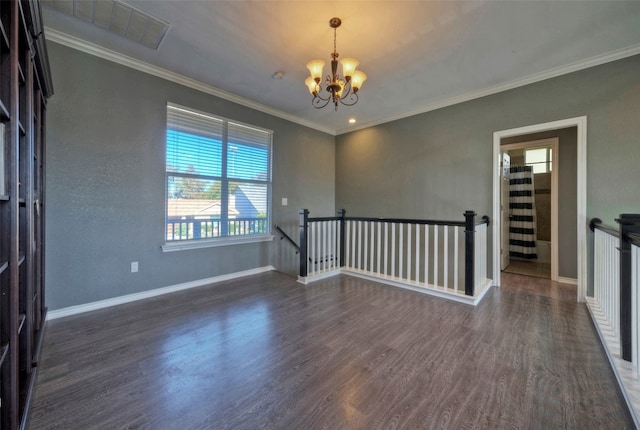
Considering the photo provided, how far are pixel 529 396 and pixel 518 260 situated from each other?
15.9 ft

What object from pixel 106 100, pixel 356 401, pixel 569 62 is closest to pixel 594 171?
pixel 569 62

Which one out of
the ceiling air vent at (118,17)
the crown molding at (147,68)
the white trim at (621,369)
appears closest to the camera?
the white trim at (621,369)

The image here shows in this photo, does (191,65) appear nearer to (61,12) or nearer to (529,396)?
(61,12)

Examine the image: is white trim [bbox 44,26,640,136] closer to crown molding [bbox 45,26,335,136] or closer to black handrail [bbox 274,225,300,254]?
crown molding [bbox 45,26,335,136]

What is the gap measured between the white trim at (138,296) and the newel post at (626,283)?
4.03m

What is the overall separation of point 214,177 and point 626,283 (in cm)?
433

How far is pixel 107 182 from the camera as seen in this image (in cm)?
285

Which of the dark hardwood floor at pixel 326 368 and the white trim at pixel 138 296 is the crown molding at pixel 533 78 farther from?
the white trim at pixel 138 296

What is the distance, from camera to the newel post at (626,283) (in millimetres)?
1729

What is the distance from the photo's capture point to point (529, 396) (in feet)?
5.04

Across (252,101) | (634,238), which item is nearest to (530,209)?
(634,238)

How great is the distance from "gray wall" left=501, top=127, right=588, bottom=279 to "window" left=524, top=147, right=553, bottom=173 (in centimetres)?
141

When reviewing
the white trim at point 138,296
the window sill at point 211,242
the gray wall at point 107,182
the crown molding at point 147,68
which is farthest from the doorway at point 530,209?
the gray wall at point 107,182

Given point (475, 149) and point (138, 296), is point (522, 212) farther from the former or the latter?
point (138, 296)
